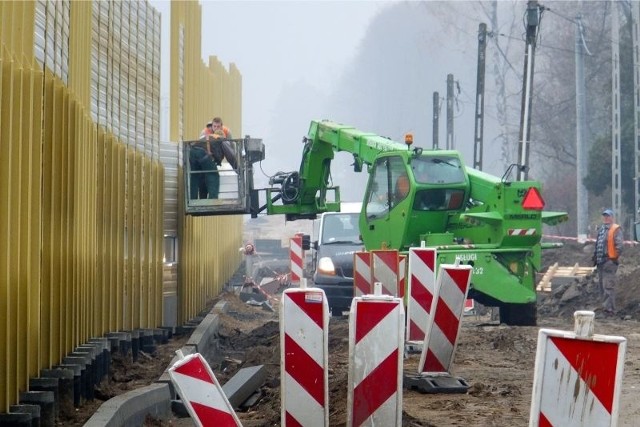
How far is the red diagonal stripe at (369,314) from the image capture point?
9.02m

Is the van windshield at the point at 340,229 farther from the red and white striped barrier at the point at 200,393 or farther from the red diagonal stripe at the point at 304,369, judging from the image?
the red and white striped barrier at the point at 200,393

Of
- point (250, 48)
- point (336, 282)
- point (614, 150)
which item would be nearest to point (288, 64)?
point (250, 48)

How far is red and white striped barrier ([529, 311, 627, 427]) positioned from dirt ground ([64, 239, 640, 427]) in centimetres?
294

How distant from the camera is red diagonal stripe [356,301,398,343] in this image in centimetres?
902

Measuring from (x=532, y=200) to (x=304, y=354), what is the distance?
A: 11.1m

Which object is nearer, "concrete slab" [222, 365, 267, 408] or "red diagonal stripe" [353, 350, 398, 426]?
"red diagonal stripe" [353, 350, 398, 426]

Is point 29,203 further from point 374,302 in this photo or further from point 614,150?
point 614,150

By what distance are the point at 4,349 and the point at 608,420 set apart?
3.96m

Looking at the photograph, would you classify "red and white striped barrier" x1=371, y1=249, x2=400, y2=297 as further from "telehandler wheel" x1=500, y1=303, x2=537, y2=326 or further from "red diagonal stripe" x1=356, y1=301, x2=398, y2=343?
"red diagonal stripe" x1=356, y1=301, x2=398, y2=343

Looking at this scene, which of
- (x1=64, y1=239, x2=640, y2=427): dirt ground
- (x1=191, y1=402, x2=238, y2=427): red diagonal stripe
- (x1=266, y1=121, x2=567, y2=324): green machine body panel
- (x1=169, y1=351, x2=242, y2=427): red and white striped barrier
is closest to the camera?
(x1=169, y1=351, x2=242, y2=427): red and white striped barrier

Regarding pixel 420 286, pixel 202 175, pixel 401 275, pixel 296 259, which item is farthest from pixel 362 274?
pixel 296 259

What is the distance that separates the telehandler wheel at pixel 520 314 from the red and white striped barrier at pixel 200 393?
484 inches

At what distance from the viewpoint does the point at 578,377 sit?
6.64m

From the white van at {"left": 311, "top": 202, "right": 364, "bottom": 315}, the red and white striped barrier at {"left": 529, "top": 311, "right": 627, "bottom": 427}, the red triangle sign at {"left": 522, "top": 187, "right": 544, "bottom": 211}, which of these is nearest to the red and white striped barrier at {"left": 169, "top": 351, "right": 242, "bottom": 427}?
the red and white striped barrier at {"left": 529, "top": 311, "right": 627, "bottom": 427}
